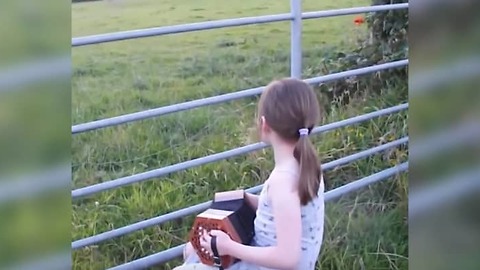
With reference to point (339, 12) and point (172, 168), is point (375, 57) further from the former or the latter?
point (172, 168)

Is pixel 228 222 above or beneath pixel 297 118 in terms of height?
beneath

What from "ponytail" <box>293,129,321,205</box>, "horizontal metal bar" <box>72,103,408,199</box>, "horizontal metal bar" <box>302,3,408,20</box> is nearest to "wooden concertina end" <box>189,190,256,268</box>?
"ponytail" <box>293,129,321,205</box>

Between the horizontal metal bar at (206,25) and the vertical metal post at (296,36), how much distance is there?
0.02 m

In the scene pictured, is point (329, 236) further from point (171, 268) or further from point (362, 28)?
point (362, 28)

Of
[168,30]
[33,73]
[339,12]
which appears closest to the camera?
[33,73]

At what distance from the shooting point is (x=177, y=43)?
170cm

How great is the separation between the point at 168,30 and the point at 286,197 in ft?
1.58

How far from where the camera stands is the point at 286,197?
141 centimetres

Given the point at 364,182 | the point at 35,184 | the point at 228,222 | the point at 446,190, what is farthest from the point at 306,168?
the point at 364,182

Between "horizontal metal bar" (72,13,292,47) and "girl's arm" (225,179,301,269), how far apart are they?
1.41 feet

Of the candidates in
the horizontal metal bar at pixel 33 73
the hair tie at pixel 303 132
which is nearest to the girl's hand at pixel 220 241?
the hair tie at pixel 303 132

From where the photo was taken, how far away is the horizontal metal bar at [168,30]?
4.95 feet

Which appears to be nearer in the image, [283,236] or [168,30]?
[283,236]

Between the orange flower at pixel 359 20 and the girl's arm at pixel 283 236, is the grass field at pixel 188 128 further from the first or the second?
the girl's arm at pixel 283 236
